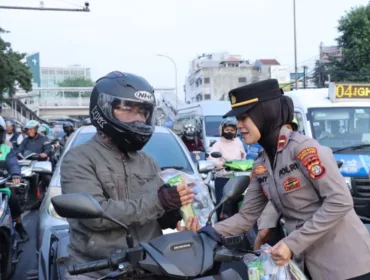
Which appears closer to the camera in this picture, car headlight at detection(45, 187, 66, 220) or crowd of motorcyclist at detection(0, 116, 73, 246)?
car headlight at detection(45, 187, 66, 220)

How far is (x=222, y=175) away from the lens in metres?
7.20

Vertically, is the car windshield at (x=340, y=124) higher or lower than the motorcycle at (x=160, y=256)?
higher

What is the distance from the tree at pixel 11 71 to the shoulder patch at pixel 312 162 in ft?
99.4

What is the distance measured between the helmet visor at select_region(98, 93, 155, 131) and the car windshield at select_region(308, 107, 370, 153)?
5.73 meters

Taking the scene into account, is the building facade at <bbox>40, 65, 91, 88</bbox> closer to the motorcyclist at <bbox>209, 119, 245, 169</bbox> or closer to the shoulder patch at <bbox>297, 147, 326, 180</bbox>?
the motorcyclist at <bbox>209, 119, 245, 169</bbox>

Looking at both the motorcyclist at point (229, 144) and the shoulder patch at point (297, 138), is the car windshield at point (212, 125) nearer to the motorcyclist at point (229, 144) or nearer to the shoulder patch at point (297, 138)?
the motorcyclist at point (229, 144)

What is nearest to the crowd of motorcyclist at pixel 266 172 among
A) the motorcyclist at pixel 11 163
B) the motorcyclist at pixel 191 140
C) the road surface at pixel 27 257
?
the motorcyclist at pixel 11 163

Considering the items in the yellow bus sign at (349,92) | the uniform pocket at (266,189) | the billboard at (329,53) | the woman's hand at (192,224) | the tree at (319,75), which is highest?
the billboard at (329,53)

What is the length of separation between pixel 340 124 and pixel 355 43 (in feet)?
82.9

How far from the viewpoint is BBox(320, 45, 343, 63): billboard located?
35.9m

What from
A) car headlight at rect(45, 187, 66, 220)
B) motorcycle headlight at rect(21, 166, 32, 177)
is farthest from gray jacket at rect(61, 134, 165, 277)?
motorcycle headlight at rect(21, 166, 32, 177)

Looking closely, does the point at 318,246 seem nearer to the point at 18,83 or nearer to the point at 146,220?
the point at 146,220

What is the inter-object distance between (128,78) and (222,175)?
15.7 ft

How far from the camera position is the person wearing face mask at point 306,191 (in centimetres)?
243
